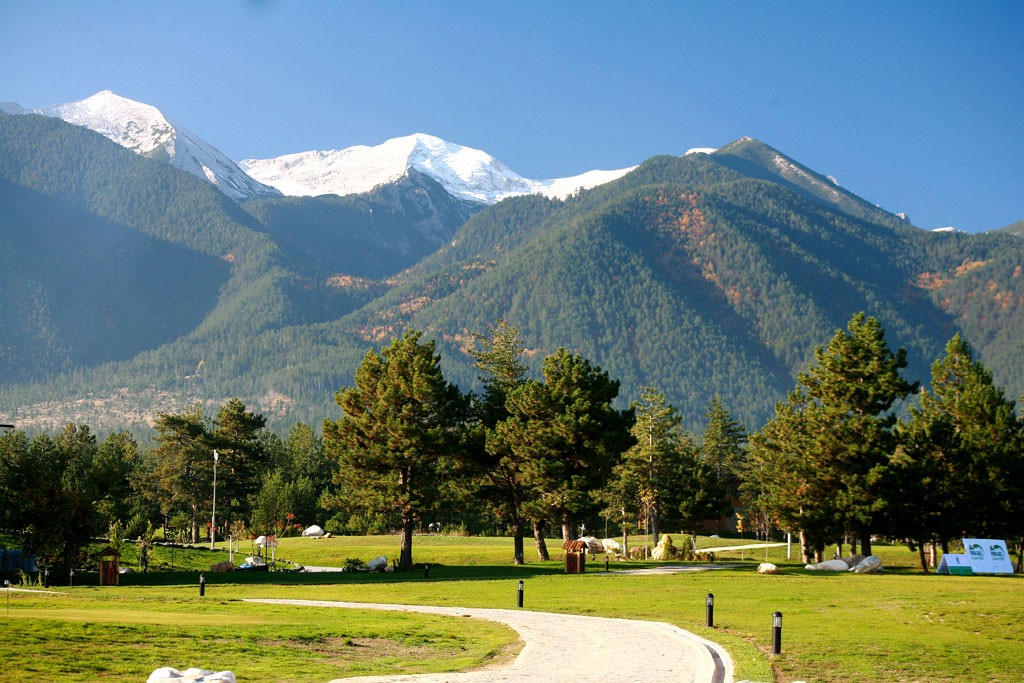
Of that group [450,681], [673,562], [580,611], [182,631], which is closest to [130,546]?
[673,562]

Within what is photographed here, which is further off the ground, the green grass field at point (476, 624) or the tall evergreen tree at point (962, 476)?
the tall evergreen tree at point (962, 476)

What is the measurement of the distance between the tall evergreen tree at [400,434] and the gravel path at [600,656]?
107 feet

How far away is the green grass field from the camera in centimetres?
2134

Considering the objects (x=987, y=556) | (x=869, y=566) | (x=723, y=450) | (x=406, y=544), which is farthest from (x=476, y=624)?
(x=723, y=450)

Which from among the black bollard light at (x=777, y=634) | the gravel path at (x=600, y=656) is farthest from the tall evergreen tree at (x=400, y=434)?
the black bollard light at (x=777, y=634)

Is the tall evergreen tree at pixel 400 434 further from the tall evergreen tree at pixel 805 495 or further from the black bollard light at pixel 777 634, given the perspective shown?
the black bollard light at pixel 777 634

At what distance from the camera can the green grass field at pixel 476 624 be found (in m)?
21.3

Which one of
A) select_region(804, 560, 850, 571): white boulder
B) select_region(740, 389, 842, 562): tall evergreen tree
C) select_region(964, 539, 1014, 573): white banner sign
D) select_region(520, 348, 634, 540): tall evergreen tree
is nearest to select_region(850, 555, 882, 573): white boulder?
select_region(804, 560, 850, 571): white boulder

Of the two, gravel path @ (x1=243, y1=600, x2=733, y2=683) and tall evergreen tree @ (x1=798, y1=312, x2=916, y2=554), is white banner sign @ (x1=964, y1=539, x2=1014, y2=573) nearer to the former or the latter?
tall evergreen tree @ (x1=798, y1=312, x2=916, y2=554)

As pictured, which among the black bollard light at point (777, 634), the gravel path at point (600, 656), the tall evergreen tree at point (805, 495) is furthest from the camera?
the tall evergreen tree at point (805, 495)

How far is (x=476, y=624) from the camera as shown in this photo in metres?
31.5

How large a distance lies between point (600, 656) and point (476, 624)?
8.57m

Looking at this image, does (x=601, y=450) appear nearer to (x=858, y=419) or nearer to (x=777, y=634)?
(x=858, y=419)

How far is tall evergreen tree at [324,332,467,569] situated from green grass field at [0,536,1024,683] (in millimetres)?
9170
